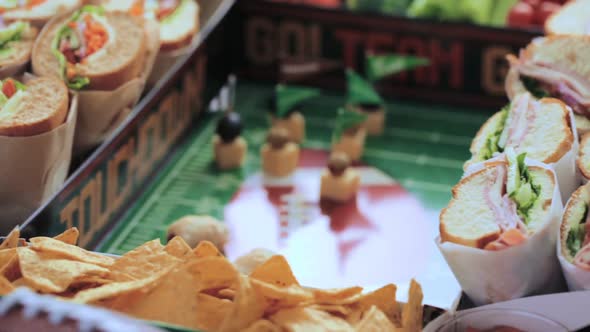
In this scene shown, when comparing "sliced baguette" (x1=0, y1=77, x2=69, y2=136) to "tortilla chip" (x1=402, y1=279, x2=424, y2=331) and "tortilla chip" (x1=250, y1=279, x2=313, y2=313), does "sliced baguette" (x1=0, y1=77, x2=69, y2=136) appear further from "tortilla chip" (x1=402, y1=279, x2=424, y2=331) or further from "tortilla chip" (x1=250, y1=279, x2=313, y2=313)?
"tortilla chip" (x1=402, y1=279, x2=424, y2=331)

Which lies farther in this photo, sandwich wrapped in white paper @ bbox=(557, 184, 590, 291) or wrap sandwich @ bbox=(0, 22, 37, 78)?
wrap sandwich @ bbox=(0, 22, 37, 78)

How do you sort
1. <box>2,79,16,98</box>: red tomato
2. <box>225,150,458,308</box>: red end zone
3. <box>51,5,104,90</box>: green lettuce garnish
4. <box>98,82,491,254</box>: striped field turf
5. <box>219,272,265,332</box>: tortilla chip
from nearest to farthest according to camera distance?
<box>219,272,265,332</box>: tortilla chip → <box>2,79,16,98</box>: red tomato → <box>51,5,104,90</box>: green lettuce garnish → <box>225,150,458,308</box>: red end zone → <box>98,82,491,254</box>: striped field turf

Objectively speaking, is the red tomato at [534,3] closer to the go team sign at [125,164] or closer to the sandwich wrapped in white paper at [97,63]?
the go team sign at [125,164]

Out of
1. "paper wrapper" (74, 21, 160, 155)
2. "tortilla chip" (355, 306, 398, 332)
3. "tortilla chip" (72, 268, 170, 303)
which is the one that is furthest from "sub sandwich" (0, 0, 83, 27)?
"tortilla chip" (355, 306, 398, 332)

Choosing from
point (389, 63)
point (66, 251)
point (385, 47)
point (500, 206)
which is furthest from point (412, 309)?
point (385, 47)

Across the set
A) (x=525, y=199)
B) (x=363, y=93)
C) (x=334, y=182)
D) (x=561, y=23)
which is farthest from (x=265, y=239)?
(x=561, y=23)
